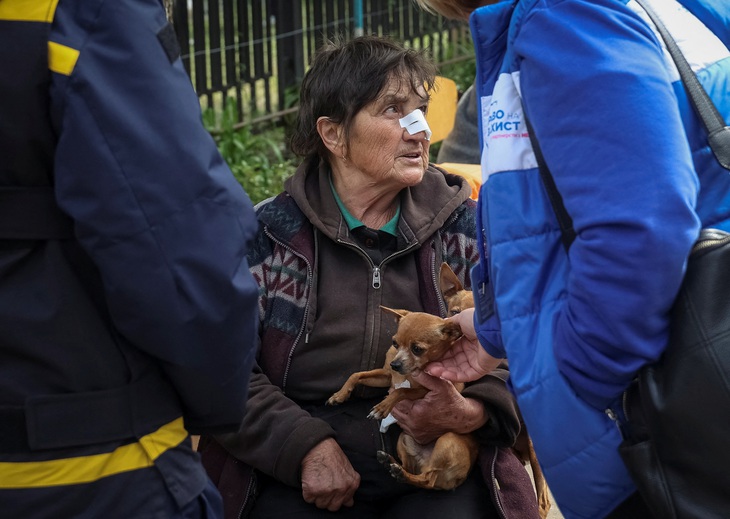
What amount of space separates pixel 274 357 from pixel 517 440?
82 centimetres

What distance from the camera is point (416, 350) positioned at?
2877 millimetres

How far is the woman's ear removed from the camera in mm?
3318

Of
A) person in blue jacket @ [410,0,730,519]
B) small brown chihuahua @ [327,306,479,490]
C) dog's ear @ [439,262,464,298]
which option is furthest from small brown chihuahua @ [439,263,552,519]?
person in blue jacket @ [410,0,730,519]

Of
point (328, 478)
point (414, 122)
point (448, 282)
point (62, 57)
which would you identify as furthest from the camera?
point (414, 122)

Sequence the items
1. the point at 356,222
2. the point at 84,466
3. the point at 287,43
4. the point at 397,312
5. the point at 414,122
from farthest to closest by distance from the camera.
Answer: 1. the point at 287,43
2. the point at 414,122
3. the point at 356,222
4. the point at 397,312
5. the point at 84,466

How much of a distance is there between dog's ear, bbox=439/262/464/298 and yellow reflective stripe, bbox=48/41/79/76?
153cm

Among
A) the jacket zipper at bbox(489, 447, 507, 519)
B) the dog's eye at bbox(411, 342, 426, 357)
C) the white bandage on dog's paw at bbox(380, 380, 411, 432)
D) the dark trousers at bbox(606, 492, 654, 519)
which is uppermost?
the dark trousers at bbox(606, 492, 654, 519)

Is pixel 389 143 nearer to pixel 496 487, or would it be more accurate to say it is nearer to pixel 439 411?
pixel 439 411

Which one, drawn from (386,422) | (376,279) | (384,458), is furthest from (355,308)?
(384,458)

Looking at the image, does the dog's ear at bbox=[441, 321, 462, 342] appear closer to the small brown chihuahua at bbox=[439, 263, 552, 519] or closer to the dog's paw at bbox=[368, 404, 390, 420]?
the small brown chihuahua at bbox=[439, 263, 552, 519]

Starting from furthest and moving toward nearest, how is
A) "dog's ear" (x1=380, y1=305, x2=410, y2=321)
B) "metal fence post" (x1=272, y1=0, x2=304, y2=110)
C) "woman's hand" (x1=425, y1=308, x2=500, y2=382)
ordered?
1. "metal fence post" (x1=272, y1=0, x2=304, y2=110)
2. "dog's ear" (x1=380, y1=305, x2=410, y2=321)
3. "woman's hand" (x1=425, y1=308, x2=500, y2=382)

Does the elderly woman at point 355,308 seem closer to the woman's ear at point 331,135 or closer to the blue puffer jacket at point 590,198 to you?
the woman's ear at point 331,135

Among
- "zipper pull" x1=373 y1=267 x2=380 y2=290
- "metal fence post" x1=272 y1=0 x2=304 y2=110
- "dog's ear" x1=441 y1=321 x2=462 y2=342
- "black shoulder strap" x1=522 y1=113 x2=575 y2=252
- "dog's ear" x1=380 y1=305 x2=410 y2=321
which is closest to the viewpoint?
"black shoulder strap" x1=522 y1=113 x2=575 y2=252

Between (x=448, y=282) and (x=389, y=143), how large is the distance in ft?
1.70
